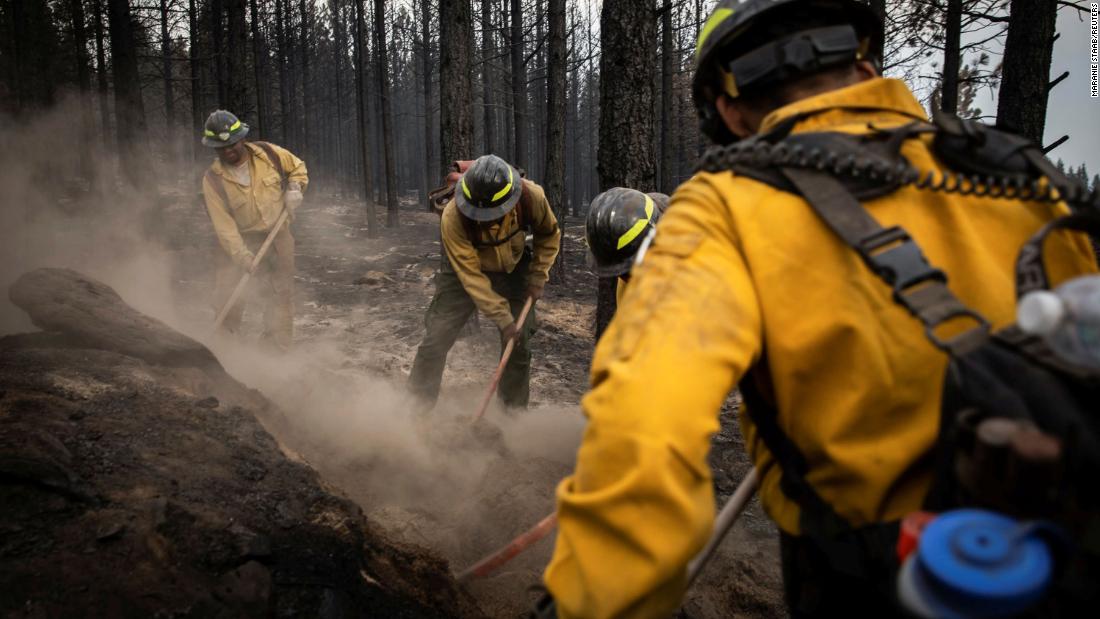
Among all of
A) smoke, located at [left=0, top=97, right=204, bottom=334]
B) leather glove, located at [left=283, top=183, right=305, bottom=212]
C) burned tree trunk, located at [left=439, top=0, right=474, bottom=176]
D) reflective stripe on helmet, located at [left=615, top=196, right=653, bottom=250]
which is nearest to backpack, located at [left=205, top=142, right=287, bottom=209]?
leather glove, located at [left=283, top=183, right=305, bottom=212]

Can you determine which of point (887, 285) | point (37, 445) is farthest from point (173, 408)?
point (887, 285)

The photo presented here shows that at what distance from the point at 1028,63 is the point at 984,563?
8256 millimetres

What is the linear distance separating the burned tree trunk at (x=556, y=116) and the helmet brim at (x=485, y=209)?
21.4ft

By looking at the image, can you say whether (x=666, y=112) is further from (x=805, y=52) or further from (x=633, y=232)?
(x=805, y=52)

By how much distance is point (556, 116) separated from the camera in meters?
11.8

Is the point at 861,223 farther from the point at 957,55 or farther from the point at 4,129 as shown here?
the point at 4,129

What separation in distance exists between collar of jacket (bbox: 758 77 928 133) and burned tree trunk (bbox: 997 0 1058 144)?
7019 mm

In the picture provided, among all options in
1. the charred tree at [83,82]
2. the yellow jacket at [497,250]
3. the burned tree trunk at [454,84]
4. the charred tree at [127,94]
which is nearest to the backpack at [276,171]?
the burned tree trunk at [454,84]

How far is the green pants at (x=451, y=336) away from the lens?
18.5ft

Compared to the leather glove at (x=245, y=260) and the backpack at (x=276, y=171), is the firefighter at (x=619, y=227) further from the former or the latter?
the backpack at (x=276, y=171)

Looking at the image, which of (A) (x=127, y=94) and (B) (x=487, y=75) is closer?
(A) (x=127, y=94)

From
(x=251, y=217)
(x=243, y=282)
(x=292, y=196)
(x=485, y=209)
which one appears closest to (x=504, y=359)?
(x=485, y=209)

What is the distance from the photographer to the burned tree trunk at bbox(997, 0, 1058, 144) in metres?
6.88

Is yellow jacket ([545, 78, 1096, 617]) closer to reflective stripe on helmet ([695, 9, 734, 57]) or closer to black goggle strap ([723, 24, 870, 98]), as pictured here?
black goggle strap ([723, 24, 870, 98])
